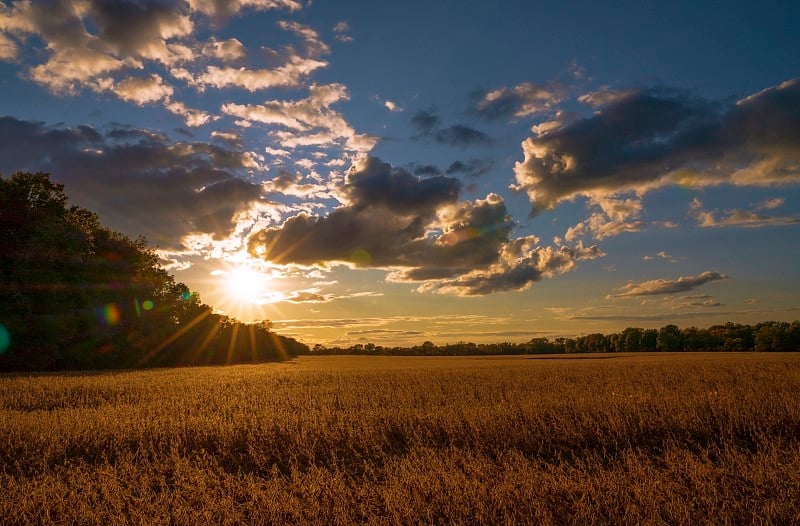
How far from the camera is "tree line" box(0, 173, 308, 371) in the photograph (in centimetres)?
3688

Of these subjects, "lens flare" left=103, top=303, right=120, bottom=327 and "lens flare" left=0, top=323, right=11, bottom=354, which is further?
"lens flare" left=103, top=303, right=120, bottom=327

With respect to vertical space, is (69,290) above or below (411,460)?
above

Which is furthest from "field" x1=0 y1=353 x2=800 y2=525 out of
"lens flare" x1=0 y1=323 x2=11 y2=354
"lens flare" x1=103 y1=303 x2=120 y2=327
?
"lens flare" x1=103 y1=303 x2=120 y2=327

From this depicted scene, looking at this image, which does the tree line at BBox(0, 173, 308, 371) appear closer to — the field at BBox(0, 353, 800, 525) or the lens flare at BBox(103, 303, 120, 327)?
the lens flare at BBox(103, 303, 120, 327)

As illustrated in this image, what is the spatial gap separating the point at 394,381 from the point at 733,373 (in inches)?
581

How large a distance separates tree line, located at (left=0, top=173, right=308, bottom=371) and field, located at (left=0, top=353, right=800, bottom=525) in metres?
23.3

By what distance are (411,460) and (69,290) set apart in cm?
3750

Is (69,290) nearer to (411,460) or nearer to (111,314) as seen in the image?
(111,314)

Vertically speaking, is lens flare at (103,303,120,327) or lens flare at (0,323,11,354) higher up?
lens flare at (103,303,120,327)

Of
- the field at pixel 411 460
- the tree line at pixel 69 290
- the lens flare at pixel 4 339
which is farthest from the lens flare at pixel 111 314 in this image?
the field at pixel 411 460

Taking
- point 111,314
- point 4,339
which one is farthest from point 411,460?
point 111,314

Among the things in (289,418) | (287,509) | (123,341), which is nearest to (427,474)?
(287,509)

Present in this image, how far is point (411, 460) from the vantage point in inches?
374

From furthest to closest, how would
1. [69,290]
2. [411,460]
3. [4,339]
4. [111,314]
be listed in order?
[111,314] → [69,290] → [4,339] → [411,460]
